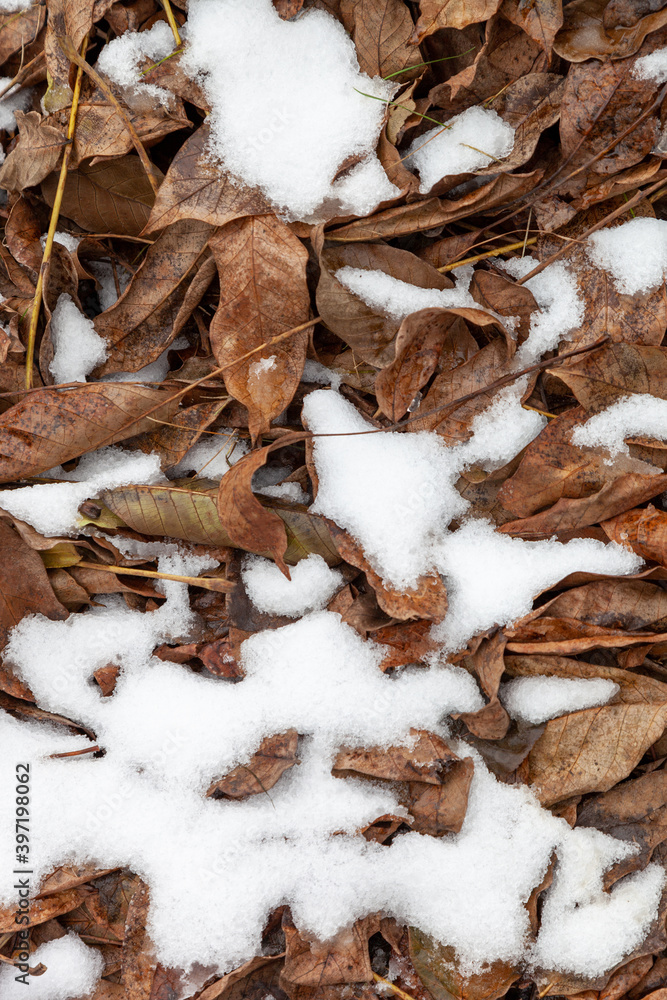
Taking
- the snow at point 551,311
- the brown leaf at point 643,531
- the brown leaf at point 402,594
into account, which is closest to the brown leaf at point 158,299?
the brown leaf at point 402,594

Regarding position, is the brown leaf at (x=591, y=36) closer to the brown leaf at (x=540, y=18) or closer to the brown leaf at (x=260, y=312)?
the brown leaf at (x=540, y=18)

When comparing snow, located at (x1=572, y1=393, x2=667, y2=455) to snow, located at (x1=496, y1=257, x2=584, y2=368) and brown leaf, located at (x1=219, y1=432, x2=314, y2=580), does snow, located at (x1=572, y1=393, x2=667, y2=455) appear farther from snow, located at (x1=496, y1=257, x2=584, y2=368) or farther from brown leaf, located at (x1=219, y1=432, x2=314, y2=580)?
brown leaf, located at (x1=219, y1=432, x2=314, y2=580)

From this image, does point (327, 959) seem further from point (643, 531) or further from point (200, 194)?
point (200, 194)

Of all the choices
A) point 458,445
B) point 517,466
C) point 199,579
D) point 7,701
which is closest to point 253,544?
point 199,579

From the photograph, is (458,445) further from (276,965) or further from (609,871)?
(276,965)

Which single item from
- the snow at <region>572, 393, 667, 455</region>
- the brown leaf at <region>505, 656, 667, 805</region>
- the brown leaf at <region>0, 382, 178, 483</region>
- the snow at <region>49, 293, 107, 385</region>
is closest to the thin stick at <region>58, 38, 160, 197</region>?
the snow at <region>49, 293, 107, 385</region>
